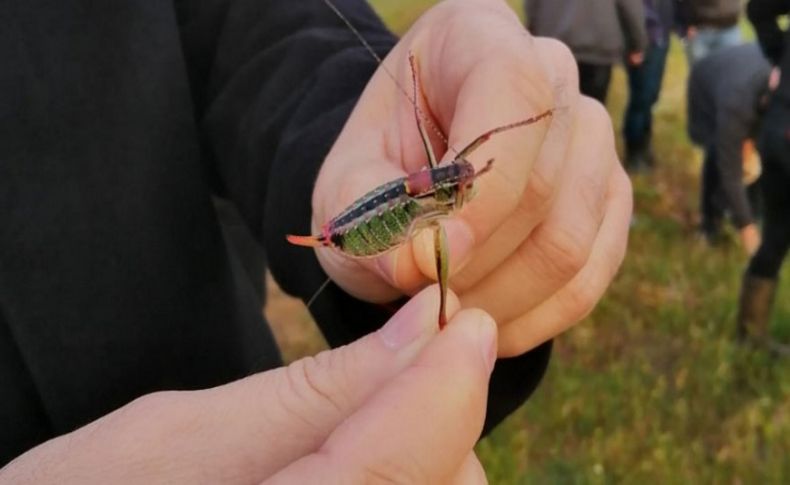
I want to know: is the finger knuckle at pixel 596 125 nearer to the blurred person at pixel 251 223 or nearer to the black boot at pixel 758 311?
the blurred person at pixel 251 223

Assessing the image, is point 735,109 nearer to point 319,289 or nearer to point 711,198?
point 711,198

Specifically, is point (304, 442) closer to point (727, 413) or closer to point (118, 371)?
→ point (118, 371)

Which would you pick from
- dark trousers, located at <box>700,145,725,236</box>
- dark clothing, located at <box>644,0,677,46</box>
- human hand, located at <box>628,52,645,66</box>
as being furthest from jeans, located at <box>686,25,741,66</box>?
dark trousers, located at <box>700,145,725,236</box>

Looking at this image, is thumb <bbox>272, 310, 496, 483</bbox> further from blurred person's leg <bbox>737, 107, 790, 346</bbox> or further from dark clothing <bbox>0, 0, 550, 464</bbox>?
blurred person's leg <bbox>737, 107, 790, 346</bbox>

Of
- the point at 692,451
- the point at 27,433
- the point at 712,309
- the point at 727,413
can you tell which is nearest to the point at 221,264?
the point at 27,433

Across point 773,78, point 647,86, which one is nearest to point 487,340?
point 773,78

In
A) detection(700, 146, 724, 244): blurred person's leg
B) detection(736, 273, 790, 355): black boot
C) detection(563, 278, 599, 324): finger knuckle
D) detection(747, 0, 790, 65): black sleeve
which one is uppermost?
detection(563, 278, 599, 324): finger knuckle

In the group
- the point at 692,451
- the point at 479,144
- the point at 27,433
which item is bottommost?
the point at 692,451
